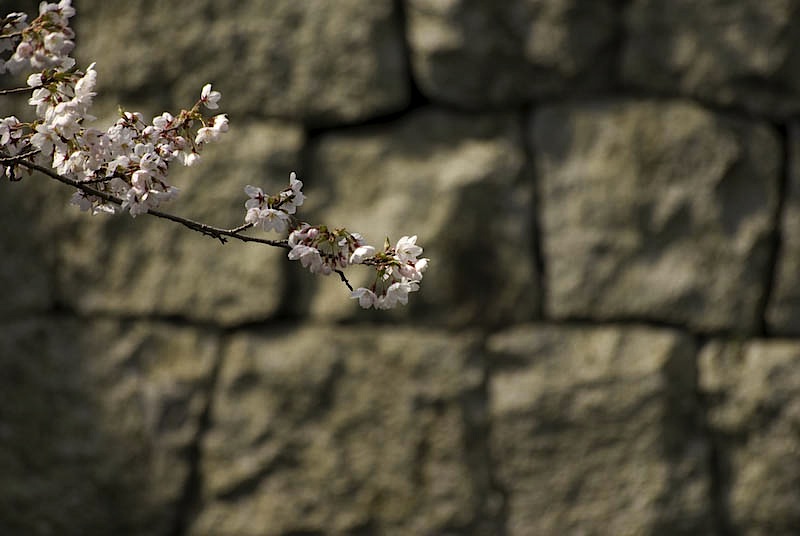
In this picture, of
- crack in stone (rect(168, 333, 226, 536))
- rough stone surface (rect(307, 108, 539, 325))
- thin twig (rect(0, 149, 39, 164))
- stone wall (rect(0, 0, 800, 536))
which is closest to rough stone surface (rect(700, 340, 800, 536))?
stone wall (rect(0, 0, 800, 536))

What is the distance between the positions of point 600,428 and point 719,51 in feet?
2.70

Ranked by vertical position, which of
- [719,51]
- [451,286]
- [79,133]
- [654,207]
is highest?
[719,51]

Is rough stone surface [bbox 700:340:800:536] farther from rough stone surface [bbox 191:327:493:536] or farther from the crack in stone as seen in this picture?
the crack in stone

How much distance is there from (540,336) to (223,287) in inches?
26.7

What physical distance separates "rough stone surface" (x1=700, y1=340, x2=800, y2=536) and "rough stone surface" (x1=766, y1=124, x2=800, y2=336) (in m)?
0.05

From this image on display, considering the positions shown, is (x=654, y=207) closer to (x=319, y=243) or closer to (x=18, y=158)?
(x=319, y=243)

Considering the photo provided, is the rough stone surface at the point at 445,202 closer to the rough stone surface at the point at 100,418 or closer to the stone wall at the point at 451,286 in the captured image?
the stone wall at the point at 451,286

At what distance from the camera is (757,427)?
87.0 inches

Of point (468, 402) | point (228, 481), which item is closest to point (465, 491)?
point (468, 402)

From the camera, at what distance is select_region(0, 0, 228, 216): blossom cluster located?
0.96 m

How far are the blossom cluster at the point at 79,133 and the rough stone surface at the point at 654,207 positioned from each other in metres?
1.23

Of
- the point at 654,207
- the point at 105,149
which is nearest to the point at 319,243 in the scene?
the point at 105,149

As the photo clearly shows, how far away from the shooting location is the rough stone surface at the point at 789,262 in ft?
7.22

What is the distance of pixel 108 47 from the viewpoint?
218 cm
